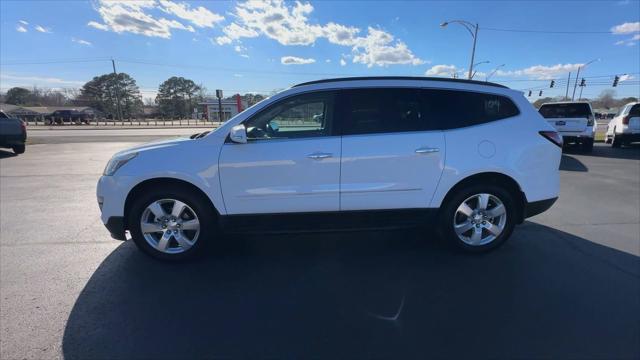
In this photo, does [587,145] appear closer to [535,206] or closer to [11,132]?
[535,206]

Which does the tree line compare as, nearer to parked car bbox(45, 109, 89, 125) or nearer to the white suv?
parked car bbox(45, 109, 89, 125)

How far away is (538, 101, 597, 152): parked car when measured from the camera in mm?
11891

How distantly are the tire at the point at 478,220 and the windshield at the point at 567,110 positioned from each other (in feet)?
36.0

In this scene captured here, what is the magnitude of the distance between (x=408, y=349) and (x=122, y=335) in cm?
210

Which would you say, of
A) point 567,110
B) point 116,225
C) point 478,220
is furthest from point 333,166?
point 567,110

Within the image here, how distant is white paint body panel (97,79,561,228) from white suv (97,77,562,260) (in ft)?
0.04

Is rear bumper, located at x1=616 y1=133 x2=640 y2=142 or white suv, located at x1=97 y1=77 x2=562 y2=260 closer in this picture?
white suv, located at x1=97 y1=77 x2=562 y2=260

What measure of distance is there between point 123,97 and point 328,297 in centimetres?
11417

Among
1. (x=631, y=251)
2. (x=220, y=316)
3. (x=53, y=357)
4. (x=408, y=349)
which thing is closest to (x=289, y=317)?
(x=220, y=316)

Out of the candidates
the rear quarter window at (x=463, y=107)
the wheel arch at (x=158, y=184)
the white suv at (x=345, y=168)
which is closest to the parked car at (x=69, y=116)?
the wheel arch at (x=158, y=184)

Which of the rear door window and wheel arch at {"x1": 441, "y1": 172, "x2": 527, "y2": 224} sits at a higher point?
the rear door window

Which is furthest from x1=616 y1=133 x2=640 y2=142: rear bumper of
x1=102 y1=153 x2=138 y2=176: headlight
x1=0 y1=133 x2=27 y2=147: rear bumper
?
x1=0 y1=133 x2=27 y2=147: rear bumper

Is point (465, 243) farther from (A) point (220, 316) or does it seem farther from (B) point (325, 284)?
(A) point (220, 316)

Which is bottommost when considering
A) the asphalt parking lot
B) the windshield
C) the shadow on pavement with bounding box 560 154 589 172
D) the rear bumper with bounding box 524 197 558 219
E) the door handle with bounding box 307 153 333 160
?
the asphalt parking lot
